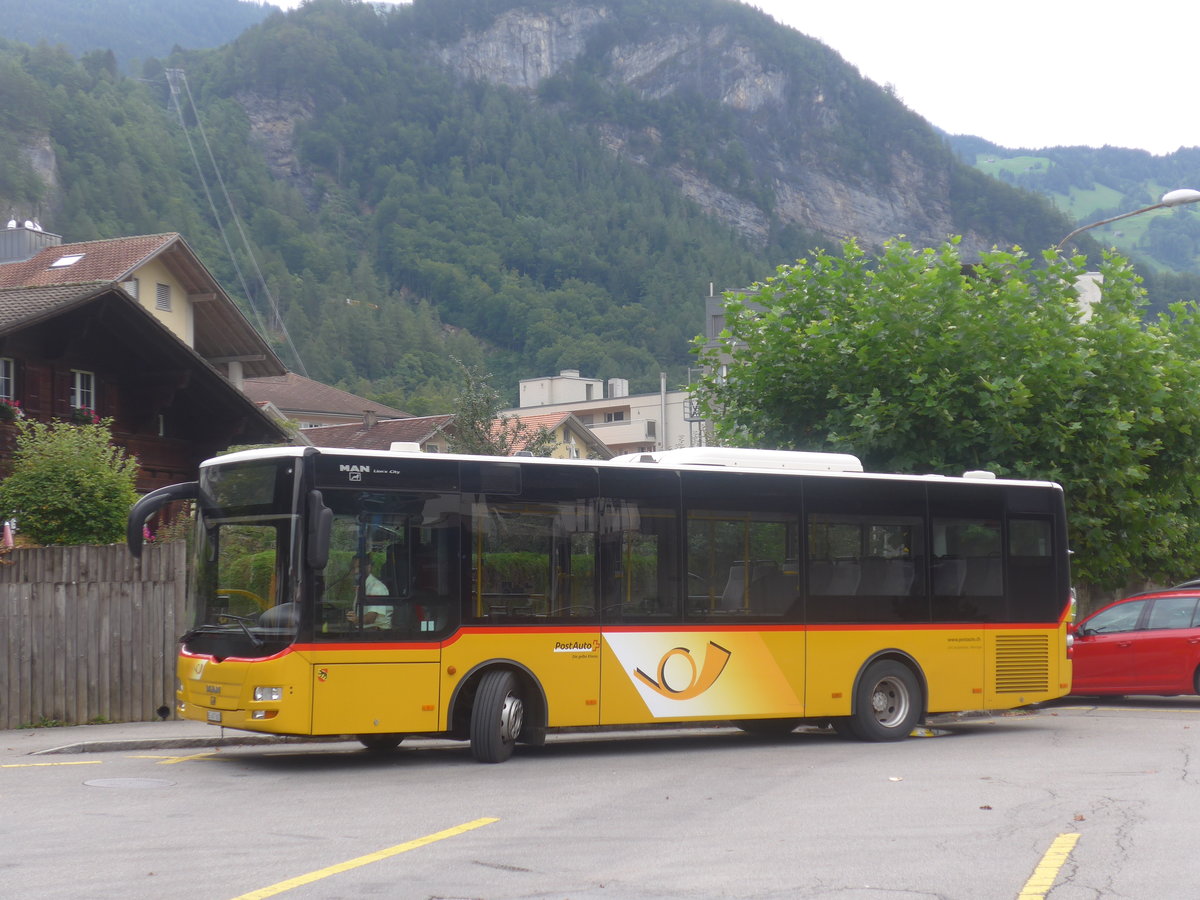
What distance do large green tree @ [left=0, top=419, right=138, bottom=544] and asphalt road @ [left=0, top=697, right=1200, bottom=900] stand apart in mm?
4618

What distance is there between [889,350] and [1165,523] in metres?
5.63

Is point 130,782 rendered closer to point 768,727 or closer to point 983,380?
point 768,727

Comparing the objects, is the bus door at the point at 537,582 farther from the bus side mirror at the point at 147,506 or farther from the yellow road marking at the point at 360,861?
the yellow road marking at the point at 360,861

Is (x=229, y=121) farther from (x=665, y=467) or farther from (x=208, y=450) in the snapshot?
(x=665, y=467)

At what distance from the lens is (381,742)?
47.3 feet

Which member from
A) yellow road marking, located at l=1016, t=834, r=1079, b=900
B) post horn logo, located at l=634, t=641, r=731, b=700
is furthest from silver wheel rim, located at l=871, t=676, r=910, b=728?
yellow road marking, located at l=1016, t=834, r=1079, b=900

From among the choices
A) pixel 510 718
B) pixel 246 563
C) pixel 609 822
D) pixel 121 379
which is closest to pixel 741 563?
pixel 510 718

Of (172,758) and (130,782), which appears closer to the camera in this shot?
(130,782)

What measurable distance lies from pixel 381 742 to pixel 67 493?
20.6 feet

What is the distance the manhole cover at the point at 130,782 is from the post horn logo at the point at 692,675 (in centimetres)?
451

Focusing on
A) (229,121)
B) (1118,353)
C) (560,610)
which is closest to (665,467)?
(560,610)

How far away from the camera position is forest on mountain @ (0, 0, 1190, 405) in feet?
399

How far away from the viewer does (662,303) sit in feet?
528

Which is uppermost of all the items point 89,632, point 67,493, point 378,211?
point 378,211
